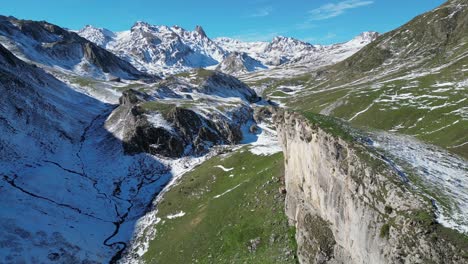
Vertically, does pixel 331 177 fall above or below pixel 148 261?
above

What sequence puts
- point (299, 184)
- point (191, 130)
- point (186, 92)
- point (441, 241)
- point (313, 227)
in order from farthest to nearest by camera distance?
point (186, 92) < point (191, 130) < point (299, 184) < point (313, 227) < point (441, 241)

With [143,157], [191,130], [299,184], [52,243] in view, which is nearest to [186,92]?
[191,130]

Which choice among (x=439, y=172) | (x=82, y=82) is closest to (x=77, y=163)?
(x=439, y=172)

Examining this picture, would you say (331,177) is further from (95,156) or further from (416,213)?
(95,156)

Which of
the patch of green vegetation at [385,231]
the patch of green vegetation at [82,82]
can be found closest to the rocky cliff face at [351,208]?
the patch of green vegetation at [385,231]

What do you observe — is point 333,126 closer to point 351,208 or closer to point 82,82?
point 351,208

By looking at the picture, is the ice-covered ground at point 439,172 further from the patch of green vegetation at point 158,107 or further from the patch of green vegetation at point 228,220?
the patch of green vegetation at point 158,107

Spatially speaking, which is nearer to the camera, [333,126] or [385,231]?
[385,231]
